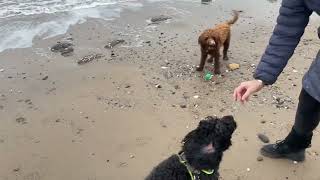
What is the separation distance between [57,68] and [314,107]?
4.03 meters

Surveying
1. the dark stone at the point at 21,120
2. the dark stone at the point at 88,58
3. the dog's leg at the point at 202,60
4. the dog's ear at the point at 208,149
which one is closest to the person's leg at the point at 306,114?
the dog's ear at the point at 208,149

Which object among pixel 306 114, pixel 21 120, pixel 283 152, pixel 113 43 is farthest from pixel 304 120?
pixel 113 43

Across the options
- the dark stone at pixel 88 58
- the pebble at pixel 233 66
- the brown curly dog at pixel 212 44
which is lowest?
the pebble at pixel 233 66

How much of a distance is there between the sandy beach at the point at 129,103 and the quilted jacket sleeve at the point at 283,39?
5.02 ft

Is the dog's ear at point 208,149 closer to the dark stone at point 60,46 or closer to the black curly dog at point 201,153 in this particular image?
the black curly dog at point 201,153

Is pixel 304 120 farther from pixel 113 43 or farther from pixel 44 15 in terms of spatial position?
pixel 44 15

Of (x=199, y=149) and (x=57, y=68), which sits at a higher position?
(x=199, y=149)

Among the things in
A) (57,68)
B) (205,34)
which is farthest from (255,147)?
(57,68)

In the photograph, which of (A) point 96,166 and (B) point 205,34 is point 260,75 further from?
(B) point 205,34

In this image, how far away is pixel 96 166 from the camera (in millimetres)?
4875

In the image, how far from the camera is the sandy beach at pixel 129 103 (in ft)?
16.1

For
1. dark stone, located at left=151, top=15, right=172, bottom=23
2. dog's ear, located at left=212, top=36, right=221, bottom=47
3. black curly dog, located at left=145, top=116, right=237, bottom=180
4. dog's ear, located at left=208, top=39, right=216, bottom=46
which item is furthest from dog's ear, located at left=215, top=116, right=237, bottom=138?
dark stone, located at left=151, top=15, right=172, bottom=23

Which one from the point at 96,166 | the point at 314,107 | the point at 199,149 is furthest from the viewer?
the point at 96,166

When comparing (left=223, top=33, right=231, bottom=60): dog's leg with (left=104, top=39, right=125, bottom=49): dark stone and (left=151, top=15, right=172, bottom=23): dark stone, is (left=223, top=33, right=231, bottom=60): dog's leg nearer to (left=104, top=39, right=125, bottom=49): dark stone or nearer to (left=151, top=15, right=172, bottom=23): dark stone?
(left=104, top=39, right=125, bottom=49): dark stone
